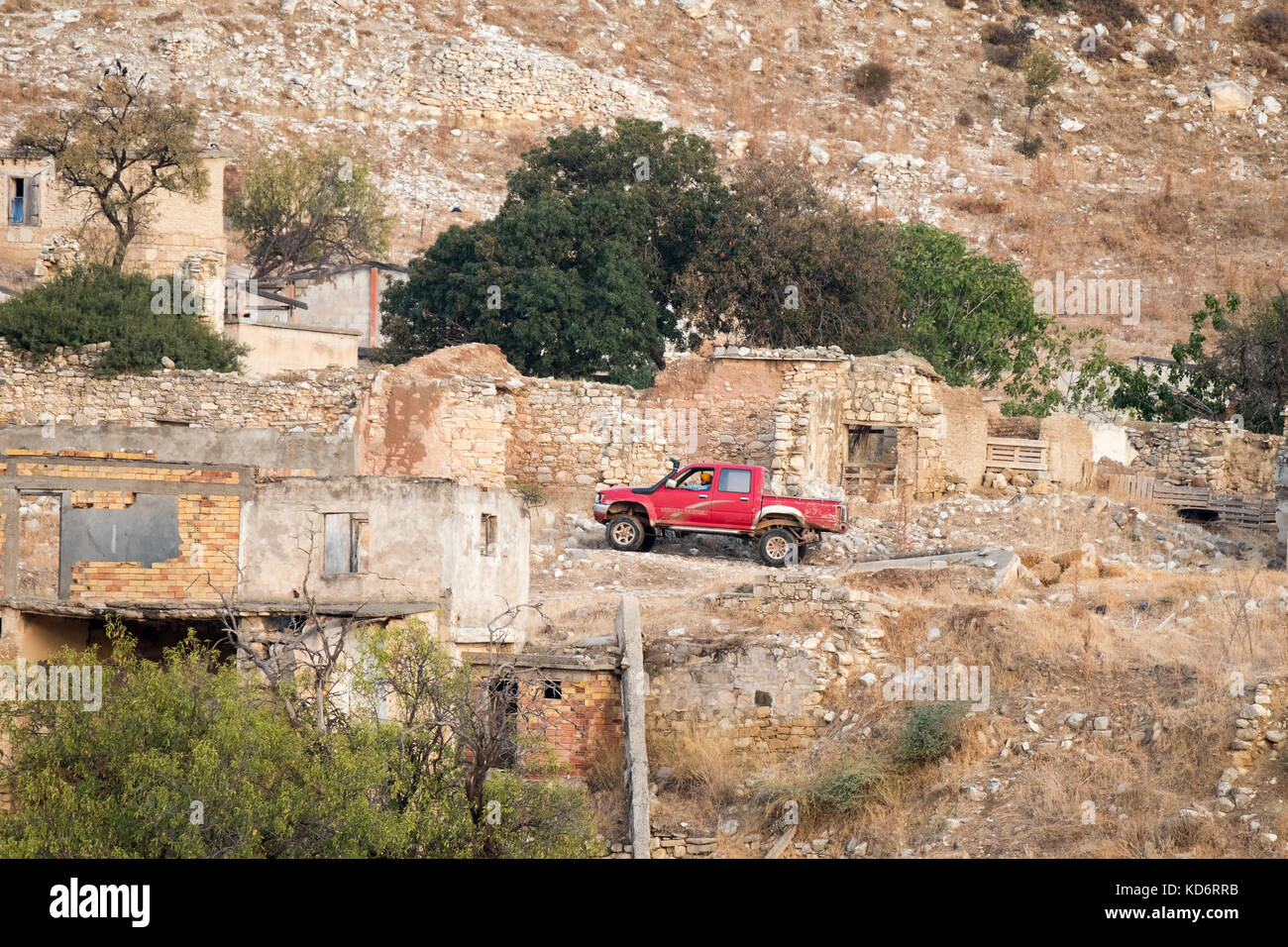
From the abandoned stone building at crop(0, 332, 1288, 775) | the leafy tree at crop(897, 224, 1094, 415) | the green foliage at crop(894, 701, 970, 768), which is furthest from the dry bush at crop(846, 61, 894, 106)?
the green foliage at crop(894, 701, 970, 768)

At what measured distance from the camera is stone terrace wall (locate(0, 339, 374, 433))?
29672 millimetres

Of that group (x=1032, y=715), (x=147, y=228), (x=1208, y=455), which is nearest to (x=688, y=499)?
(x=1032, y=715)

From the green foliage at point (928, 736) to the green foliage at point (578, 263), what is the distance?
16665 millimetres

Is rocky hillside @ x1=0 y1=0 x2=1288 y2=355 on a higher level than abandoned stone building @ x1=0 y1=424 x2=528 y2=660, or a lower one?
higher

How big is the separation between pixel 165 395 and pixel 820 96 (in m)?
35.2

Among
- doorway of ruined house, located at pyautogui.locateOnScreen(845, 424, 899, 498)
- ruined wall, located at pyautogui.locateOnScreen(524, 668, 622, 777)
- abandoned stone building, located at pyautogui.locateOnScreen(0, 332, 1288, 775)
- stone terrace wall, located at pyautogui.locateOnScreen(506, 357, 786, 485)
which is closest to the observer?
abandoned stone building, located at pyautogui.locateOnScreen(0, 332, 1288, 775)

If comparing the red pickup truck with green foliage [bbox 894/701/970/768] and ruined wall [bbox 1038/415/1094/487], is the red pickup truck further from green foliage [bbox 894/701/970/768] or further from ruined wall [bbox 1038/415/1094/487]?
ruined wall [bbox 1038/415/1094/487]

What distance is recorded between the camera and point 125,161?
123ft

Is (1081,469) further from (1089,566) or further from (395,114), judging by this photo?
(395,114)

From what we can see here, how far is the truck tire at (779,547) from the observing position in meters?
25.6

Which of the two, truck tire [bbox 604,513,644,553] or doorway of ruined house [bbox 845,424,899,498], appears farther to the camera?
doorway of ruined house [bbox 845,424,899,498]

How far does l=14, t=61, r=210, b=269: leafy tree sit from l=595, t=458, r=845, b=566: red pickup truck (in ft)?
51.5

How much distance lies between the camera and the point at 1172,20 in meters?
66.2

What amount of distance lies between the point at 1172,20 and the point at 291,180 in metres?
35.6
